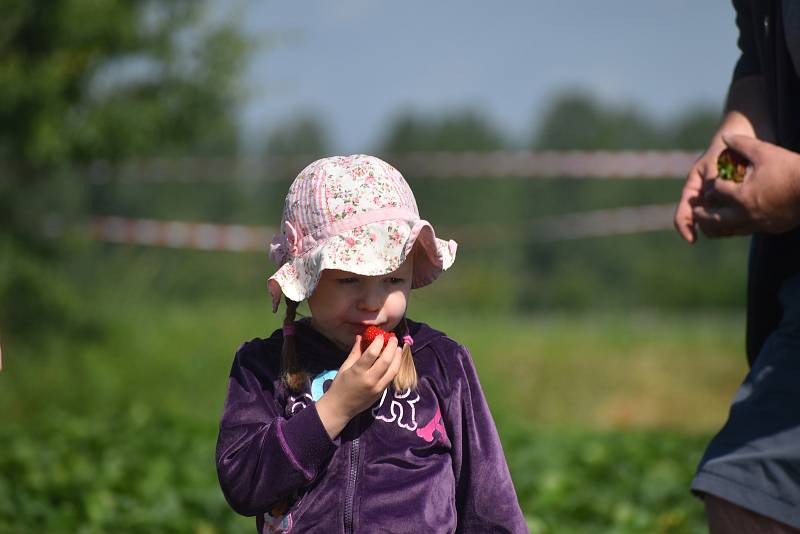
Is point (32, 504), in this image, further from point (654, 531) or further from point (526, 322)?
point (526, 322)

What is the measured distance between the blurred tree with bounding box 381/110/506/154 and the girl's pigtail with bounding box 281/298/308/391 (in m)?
50.9

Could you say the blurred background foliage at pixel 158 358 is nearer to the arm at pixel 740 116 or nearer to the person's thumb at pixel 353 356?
the arm at pixel 740 116

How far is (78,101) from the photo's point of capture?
908 centimetres

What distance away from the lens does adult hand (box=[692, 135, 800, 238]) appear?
204 centimetres

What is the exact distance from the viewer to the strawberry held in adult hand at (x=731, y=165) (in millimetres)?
2186

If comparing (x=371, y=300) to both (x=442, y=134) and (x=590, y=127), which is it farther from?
(x=590, y=127)

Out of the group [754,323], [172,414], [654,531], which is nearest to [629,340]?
[172,414]

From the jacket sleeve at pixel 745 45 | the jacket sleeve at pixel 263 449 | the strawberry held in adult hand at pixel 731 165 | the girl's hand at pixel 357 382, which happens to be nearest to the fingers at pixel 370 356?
the girl's hand at pixel 357 382

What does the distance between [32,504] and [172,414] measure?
340 cm

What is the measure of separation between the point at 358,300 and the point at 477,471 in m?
0.38

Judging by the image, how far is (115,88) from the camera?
9.27 meters

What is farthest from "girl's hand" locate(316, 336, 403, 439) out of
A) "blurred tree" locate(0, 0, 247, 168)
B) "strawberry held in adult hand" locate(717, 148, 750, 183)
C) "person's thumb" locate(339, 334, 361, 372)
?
"blurred tree" locate(0, 0, 247, 168)

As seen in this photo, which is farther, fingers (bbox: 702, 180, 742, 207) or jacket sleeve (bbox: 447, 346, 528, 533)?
Answer: fingers (bbox: 702, 180, 742, 207)

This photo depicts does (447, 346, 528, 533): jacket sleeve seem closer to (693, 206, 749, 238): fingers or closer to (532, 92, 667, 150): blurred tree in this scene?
(693, 206, 749, 238): fingers
